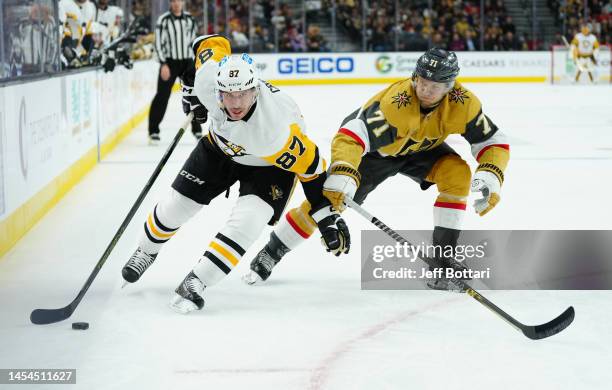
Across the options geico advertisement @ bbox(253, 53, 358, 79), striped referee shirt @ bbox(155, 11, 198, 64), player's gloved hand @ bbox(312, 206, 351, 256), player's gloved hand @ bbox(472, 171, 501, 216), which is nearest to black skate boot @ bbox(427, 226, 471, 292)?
player's gloved hand @ bbox(472, 171, 501, 216)

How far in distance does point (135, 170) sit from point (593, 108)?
26.0 feet

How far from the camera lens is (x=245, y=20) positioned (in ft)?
63.3

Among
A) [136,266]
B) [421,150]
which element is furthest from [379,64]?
[136,266]

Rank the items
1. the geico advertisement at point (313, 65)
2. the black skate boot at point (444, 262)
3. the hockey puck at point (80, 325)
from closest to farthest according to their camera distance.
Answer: the hockey puck at point (80, 325) → the black skate boot at point (444, 262) → the geico advertisement at point (313, 65)

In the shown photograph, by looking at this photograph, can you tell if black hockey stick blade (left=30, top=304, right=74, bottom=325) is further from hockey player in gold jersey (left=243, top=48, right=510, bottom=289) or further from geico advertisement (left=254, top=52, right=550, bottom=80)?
geico advertisement (left=254, top=52, right=550, bottom=80)

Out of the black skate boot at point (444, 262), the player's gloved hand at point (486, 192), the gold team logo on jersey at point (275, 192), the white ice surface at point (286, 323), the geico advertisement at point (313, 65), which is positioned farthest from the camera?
the geico advertisement at point (313, 65)

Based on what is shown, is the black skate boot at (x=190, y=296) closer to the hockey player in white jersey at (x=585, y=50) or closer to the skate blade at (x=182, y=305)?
the skate blade at (x=182, y=305)

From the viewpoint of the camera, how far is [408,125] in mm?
3564

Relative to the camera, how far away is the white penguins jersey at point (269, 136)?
3188mm

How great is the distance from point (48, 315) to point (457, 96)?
1680mm

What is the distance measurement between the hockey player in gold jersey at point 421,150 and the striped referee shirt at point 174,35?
17.3 ft

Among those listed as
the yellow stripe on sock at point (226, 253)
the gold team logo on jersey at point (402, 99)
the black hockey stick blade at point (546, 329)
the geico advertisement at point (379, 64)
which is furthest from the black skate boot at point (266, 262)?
the geico advertisement at point (379, 64)

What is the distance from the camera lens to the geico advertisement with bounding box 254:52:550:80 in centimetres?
1936

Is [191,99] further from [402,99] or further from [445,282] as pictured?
[445,282]
